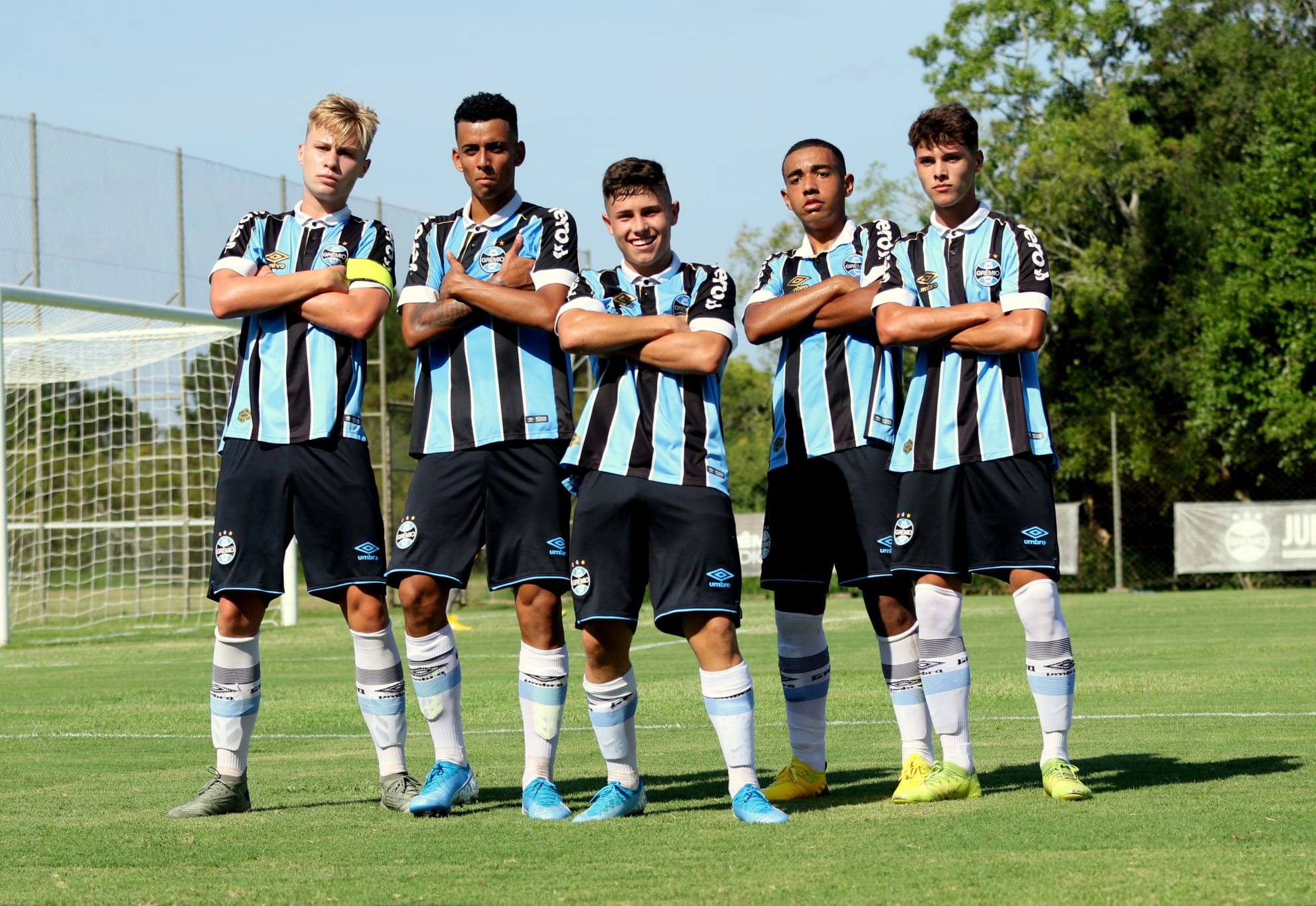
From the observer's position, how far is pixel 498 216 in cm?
560

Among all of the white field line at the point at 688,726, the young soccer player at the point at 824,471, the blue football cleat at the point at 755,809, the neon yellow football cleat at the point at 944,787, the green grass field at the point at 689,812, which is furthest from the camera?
the white field line at the point at 688,726

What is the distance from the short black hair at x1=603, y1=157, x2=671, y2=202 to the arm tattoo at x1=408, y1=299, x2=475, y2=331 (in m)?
0.63

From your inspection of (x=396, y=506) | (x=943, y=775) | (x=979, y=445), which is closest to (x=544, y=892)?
(x=943, y=775)

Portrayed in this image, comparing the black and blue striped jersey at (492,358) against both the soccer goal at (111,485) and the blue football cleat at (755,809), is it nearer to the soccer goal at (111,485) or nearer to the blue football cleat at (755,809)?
the blue football cleat at (755,809)

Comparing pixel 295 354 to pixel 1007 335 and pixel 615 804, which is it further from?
pixel 1007 335

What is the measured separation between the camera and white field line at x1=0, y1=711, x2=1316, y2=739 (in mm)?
7598

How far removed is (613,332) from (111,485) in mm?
18019

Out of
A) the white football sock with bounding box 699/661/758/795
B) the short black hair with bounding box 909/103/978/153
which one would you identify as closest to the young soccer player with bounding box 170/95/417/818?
the white football sock with bounding box 699/661/758/795

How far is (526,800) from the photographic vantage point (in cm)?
517

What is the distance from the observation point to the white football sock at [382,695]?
5.52m

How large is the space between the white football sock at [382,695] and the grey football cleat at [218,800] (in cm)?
49

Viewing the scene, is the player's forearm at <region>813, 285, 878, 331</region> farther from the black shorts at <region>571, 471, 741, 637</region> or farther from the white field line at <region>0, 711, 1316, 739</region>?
the white field line at <region>0, 711, 1316, 739</region>

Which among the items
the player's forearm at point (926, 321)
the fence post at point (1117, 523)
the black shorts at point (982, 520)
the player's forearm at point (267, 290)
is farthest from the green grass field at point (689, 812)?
the fence post at point (1117, 523)

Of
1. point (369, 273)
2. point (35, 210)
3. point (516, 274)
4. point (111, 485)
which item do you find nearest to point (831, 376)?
point (516, 274)
